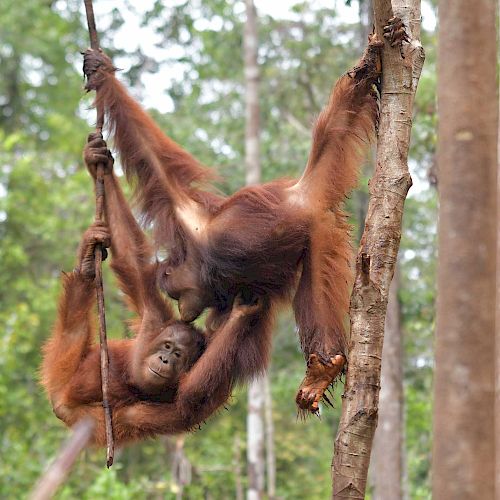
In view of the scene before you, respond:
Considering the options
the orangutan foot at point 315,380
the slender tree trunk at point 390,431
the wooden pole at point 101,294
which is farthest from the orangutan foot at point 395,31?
the slender tree trunk at point 390,431


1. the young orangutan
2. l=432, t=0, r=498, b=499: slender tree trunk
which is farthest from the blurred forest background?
l=432, t=0, r=498, b=499: slender tree trunk

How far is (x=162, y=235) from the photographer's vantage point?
494 cm

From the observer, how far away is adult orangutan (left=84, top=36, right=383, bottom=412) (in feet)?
13.4

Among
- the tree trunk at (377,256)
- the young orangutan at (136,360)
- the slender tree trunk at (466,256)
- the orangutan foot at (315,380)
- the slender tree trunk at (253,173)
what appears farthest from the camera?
the slender tree trunk at (253,173)

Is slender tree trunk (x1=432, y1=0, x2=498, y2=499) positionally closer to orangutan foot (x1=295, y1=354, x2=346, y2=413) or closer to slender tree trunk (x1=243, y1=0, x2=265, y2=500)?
orangutan foot (x1=295, y1=354, x2=346, y2=413)

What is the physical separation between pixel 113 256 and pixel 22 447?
7.52m

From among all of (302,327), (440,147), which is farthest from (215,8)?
(440,147)

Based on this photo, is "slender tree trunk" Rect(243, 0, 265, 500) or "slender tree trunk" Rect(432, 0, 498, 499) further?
"slender tree trunk" Rect(243, 0, 265, 500)

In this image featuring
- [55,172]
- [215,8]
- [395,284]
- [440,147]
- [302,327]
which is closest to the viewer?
[440,147]

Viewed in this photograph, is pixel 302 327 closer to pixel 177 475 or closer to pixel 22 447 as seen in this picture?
pixel 177 475

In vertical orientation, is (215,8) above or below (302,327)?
above

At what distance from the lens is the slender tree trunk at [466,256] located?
1.87 meters

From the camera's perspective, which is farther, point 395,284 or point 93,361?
point 395,284

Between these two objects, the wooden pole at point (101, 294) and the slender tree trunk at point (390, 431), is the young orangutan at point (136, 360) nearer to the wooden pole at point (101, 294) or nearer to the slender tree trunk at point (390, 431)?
the wooden pole at point (101, 294)
